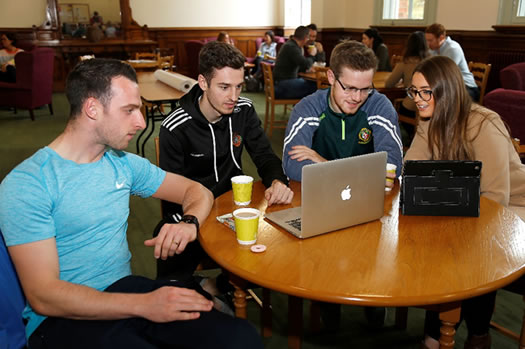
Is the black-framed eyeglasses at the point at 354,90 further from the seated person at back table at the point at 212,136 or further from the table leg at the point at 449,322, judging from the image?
the table leg at the point at 449,322

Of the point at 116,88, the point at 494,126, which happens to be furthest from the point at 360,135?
the point at 116,88

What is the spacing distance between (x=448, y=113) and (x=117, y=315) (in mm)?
1491

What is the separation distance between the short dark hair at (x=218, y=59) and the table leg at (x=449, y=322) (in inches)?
51.2

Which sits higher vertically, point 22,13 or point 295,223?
point 22,13

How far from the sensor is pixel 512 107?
369 centimetres

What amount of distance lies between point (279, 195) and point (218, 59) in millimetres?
715

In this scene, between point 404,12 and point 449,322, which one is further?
point 404,12

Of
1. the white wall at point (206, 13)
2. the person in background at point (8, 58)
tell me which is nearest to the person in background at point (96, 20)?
the white wall at point (206, 13)

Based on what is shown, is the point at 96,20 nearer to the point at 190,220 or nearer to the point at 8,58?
the point at 8,58

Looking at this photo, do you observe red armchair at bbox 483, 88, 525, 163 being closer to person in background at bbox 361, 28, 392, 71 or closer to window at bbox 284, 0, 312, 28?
person in background at bbox 361, 28, 392, 71

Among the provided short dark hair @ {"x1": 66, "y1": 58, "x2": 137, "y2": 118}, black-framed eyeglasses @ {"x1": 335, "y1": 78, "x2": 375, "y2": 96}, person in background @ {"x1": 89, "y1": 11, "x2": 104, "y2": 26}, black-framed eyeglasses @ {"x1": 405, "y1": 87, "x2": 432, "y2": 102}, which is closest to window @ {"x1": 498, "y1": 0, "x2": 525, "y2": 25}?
black-framed eyeglasses @ {"x1": 405, "y1": 87, "x2": 432, "y2": 102}

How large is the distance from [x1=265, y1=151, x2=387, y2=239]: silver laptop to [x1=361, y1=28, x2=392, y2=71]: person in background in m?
4.93

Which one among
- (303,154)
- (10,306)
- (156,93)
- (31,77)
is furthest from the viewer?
(31,77)

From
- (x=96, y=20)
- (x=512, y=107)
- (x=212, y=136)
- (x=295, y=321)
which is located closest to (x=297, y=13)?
(x=96, y=20)
